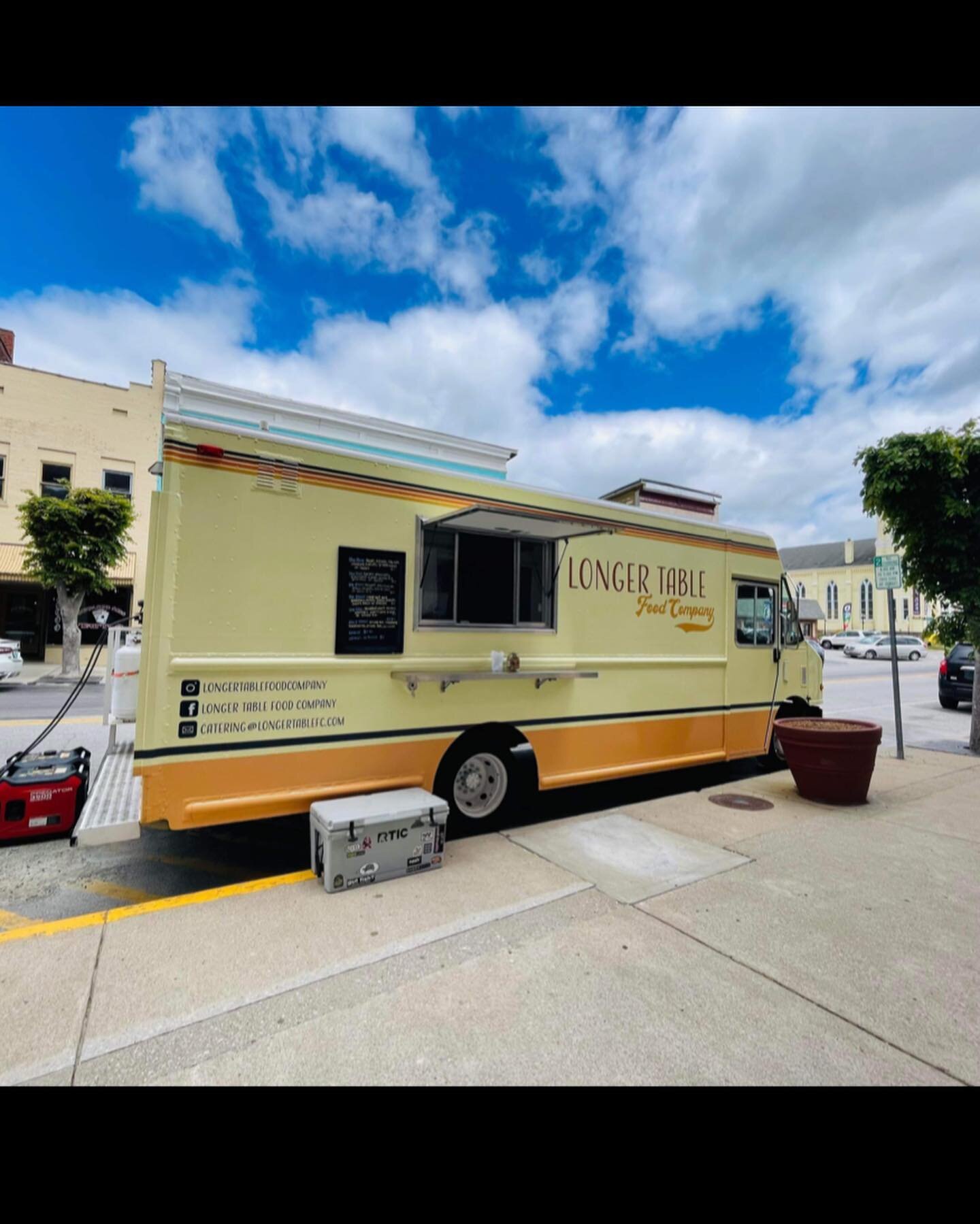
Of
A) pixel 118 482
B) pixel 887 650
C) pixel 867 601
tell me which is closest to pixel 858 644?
pixel 887 650

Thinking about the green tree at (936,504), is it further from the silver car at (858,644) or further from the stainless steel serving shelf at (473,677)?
the silver car at (858,644)

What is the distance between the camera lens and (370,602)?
443cm

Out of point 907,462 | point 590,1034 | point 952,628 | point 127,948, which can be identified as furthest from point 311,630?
point 952,628

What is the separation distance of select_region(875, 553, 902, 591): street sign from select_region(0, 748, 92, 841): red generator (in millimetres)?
9420

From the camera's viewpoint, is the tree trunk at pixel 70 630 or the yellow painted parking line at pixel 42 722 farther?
the tree trunk at pixel 70 630

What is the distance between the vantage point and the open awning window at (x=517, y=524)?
4.55 metres

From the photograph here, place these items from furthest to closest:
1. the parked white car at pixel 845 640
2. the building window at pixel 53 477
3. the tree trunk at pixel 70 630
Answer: the parked white car at pixel 845 640, the building window at pixel 53 477, the tree trunk at pixel 70 630

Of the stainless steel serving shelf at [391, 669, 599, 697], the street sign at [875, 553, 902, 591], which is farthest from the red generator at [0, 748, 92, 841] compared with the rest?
the street sign at [875, 553, 902, 591]

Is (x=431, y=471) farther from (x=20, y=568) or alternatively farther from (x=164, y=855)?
(x=20, y=568)

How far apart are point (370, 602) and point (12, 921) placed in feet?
9.36

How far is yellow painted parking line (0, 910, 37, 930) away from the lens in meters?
3.56

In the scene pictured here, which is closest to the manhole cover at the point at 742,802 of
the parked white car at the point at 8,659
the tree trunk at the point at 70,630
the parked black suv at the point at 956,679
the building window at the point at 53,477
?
the parked black suv at the point at 956,679

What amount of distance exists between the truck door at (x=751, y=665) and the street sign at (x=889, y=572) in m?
2.27

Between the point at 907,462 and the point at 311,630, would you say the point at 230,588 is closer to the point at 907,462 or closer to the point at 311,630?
the point at 311,630
